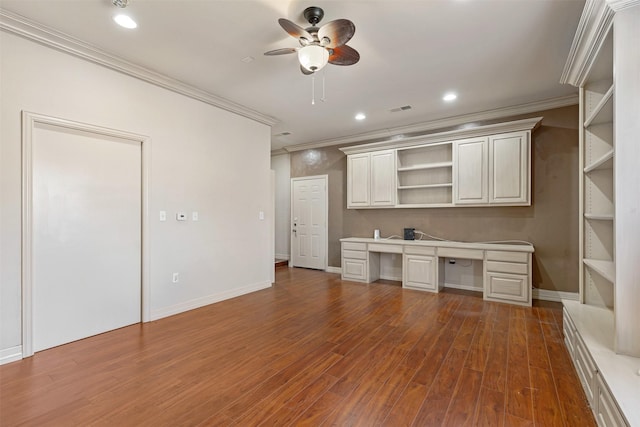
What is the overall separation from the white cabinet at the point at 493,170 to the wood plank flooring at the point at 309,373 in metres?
1.73

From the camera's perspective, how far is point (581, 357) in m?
2.23

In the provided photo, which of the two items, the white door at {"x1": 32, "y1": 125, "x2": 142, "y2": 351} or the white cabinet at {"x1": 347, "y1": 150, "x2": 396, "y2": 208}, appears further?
the white cabinet at {"x1": 347, "y1": 150, "x2": 396, "y2": 208}

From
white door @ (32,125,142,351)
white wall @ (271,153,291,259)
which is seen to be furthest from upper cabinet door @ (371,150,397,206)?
white door @ (32,125,142,351)

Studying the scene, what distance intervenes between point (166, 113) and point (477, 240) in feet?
16.7

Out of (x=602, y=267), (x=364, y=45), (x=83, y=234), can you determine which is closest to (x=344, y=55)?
(x=364, y=45)

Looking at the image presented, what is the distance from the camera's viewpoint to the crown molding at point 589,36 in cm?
207

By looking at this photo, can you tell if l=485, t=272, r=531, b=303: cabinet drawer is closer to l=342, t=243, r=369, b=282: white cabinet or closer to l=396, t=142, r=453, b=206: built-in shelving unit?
l=396, t=142, r=453, b=206: built-in shelving unit

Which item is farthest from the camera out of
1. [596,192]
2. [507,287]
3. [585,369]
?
[507,287]

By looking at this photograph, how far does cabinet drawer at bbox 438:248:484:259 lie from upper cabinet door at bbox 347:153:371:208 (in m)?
1.68

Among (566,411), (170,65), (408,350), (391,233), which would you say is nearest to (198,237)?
(170,65)

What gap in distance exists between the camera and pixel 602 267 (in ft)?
8.18

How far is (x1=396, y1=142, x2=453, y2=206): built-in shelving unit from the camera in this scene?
520cm

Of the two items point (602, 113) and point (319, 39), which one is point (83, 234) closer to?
point (319, 39)

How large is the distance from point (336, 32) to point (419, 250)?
3.73 m
